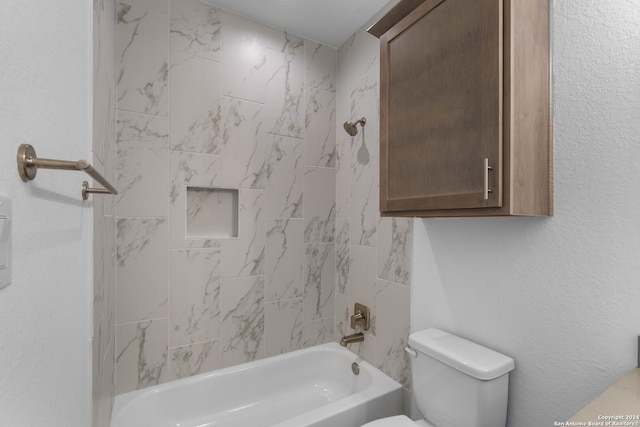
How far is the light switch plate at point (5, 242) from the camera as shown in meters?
0.41

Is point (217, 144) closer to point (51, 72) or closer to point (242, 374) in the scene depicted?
point (51, 72)

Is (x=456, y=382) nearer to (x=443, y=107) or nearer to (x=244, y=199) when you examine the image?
(x=443, y=107)

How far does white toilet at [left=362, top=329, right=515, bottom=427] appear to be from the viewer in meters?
1.07

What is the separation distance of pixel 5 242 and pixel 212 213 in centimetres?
149

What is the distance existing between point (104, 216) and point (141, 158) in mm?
521

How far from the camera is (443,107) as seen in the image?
1.07 meters

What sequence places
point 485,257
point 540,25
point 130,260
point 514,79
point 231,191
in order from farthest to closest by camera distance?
point 231,191 < point 130,260 < point 485,257 < point 540,25 < point 514,79

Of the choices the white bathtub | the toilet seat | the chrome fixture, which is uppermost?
the chrome fixture

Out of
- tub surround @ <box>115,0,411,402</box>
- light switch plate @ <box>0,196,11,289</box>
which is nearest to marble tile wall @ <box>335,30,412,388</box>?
tub surround @ <box>115,0,411,402</box>

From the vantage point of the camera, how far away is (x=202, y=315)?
1805 mm

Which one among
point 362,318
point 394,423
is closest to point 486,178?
point 394,423

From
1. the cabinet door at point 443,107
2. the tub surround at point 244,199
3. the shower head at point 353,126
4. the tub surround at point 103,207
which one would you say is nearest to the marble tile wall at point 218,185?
the tub surround at point 244,199

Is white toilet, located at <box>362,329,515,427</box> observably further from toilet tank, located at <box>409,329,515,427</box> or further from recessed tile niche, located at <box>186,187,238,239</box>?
recessed tile niche, located at <box>186,187,238,239</box>

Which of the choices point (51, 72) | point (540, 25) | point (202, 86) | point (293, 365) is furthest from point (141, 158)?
point (540, 25)
